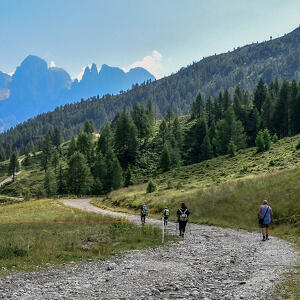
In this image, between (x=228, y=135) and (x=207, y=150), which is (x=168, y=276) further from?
(x=207, y=150)

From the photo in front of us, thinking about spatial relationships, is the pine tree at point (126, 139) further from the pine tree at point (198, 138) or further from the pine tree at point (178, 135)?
the pine tree at point (198, 138)

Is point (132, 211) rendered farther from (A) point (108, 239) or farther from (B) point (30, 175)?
(B) point (30, 175)

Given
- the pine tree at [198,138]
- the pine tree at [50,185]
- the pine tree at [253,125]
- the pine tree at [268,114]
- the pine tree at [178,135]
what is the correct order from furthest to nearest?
the pine tree at [178,135] < the pine tree at [198,138] < the pine tree at [253,125] < the pine tree at [50,185] < the pine tree at [268,114]

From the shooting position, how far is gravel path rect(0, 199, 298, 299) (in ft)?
27.7

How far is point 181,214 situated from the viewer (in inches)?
793

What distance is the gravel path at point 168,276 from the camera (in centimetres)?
844

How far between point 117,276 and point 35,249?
5.73m

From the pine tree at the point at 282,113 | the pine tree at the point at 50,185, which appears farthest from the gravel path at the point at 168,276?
the pine tree at the point at 50,185

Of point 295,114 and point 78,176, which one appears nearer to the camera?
point 78,176

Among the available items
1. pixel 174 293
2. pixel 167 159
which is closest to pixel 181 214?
pixel 174 293

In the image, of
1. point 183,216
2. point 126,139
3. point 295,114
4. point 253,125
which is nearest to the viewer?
point 183,216

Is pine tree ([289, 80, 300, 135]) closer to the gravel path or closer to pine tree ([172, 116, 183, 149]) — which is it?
pine tree ([172, 116, 183, 149])

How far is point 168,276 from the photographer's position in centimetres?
1044

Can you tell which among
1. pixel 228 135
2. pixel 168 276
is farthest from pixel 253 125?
pixel 168 276
